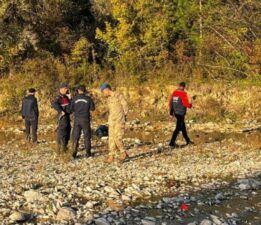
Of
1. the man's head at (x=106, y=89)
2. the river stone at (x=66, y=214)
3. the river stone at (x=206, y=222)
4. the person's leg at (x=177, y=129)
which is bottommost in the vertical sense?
the river stone at (x=206, y=222)

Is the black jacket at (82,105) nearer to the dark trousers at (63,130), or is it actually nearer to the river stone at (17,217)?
the dark trousers at (63,130)

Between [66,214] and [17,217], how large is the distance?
0.91m

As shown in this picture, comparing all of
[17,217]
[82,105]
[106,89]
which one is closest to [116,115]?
[106,89]

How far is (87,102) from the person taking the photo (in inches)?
632

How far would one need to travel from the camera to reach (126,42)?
2894 cm

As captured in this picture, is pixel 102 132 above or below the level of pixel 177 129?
below

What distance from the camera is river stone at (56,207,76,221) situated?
9750 millimetres

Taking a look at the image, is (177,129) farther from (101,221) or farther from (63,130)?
(101,221)

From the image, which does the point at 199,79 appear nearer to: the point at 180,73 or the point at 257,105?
the point at 180,73

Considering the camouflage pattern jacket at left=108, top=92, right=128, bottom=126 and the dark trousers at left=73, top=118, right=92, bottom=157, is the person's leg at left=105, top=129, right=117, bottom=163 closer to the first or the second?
the camouflage pattern jacket at left=108, top=92, right=128, bottom=126

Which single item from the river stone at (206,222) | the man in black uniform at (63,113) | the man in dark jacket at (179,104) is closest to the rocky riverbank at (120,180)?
the river stone at (206,222)

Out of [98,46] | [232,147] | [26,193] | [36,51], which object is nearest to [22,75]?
[36,51]

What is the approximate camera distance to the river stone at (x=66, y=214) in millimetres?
9750

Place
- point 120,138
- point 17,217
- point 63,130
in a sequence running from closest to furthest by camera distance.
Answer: point 17,217, point 120,138, point 63,130
